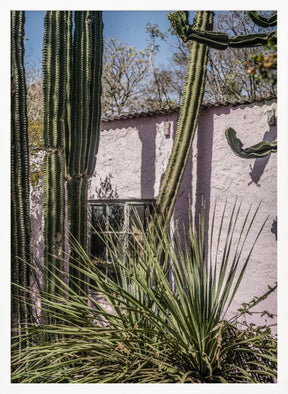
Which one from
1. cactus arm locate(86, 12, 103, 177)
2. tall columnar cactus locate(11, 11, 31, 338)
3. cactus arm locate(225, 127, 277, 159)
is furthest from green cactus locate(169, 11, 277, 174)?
tall columnar cactus locate(11, 11, 31, 338)

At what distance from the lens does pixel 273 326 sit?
334 centimetres

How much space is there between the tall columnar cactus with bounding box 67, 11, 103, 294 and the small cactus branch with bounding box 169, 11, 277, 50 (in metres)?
0.61

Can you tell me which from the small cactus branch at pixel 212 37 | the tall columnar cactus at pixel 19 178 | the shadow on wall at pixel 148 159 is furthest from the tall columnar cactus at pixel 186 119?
the tall columnar cactus at pixel 19 178

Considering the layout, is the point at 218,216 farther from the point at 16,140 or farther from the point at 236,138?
the point at 16,140

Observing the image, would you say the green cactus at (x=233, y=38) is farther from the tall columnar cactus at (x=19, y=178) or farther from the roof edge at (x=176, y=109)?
the tall columnar cactus at (x=19, y=178)

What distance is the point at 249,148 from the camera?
356 cm

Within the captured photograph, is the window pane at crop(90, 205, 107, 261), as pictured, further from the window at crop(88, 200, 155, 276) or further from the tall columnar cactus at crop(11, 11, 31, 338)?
the tall columnar cactus at crop(11, 11, 31, 338)

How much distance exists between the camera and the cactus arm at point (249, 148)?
3443mm

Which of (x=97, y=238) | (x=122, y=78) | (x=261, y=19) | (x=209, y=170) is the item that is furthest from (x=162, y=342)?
(x=261, y=19)

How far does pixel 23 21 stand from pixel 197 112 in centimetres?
152

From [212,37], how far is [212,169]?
1018mm

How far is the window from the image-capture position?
3.93 m
